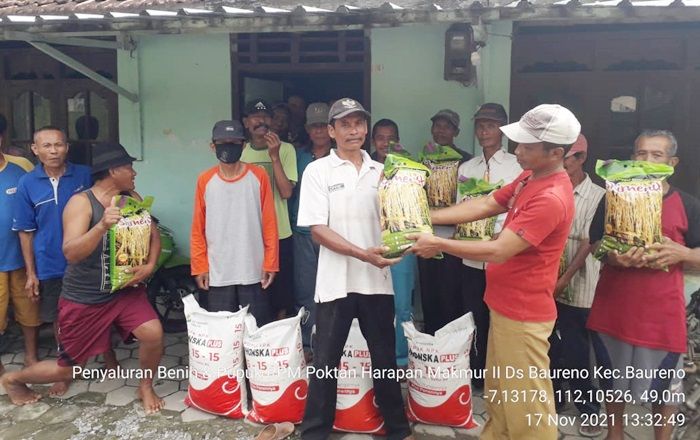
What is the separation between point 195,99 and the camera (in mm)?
5492

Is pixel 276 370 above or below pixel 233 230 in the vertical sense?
below

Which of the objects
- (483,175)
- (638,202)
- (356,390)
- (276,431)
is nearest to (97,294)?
(276,431)

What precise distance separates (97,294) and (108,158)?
36.0 inches

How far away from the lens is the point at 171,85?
553 centimetres

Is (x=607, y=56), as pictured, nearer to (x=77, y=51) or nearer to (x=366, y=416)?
(x=366, y=416)

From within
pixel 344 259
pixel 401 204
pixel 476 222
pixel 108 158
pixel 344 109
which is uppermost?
pixel 344 109

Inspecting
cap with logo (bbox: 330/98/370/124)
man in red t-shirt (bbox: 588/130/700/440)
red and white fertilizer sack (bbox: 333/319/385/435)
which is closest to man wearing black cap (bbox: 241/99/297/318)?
red and white fertilizer sack (bbox: 333/319/385/435)

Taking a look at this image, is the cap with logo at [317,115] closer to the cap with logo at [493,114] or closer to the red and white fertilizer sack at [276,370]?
the cap with logo at [493,114]

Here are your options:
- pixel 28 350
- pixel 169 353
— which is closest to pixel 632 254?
pixel 169 353

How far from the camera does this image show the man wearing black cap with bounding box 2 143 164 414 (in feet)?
11.3

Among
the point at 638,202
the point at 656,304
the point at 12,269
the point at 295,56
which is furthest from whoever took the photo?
the point at 295,56

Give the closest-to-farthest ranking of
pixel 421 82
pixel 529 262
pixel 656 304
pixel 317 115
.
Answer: pixel 529 262 → pixel 656 304 → pixel 317 115 → pixel 421 82

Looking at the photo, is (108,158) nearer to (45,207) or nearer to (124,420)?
(45,207)

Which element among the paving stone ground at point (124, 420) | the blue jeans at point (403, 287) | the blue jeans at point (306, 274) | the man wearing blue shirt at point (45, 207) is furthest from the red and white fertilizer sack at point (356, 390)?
the man wearing blue shirt at point (45, 207)
